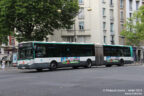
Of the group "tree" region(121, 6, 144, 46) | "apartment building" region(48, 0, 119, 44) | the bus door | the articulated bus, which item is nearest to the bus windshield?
the articulated bus

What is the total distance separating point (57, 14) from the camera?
36.7 m

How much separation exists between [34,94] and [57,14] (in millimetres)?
27193

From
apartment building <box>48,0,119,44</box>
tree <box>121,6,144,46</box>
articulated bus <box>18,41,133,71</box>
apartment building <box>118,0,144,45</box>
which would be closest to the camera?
articulated bus <box>18,41,133,71</box>

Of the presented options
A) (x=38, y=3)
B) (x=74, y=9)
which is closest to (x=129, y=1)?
(x=74, y=9)

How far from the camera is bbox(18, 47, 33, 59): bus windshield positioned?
79.2 feet

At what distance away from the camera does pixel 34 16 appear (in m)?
34.2

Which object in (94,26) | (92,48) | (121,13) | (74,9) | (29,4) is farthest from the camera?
Answer: (121,13)

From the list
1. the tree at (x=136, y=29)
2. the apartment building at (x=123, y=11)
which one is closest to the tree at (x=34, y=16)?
the tree at (x=136, y=29)

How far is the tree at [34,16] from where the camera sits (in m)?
34.4

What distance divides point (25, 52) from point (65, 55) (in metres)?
4.35

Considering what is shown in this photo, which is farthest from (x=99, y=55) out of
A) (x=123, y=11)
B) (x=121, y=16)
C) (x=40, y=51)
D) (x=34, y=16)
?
(x=123, y=11)

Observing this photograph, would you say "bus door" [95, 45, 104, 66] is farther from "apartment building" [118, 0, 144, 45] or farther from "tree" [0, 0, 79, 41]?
"apartment building" [118, 0, 144, 45]

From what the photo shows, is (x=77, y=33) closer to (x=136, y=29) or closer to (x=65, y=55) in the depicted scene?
(x=136, y=29)

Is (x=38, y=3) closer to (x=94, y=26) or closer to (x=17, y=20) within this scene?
(x=17, y=20)
